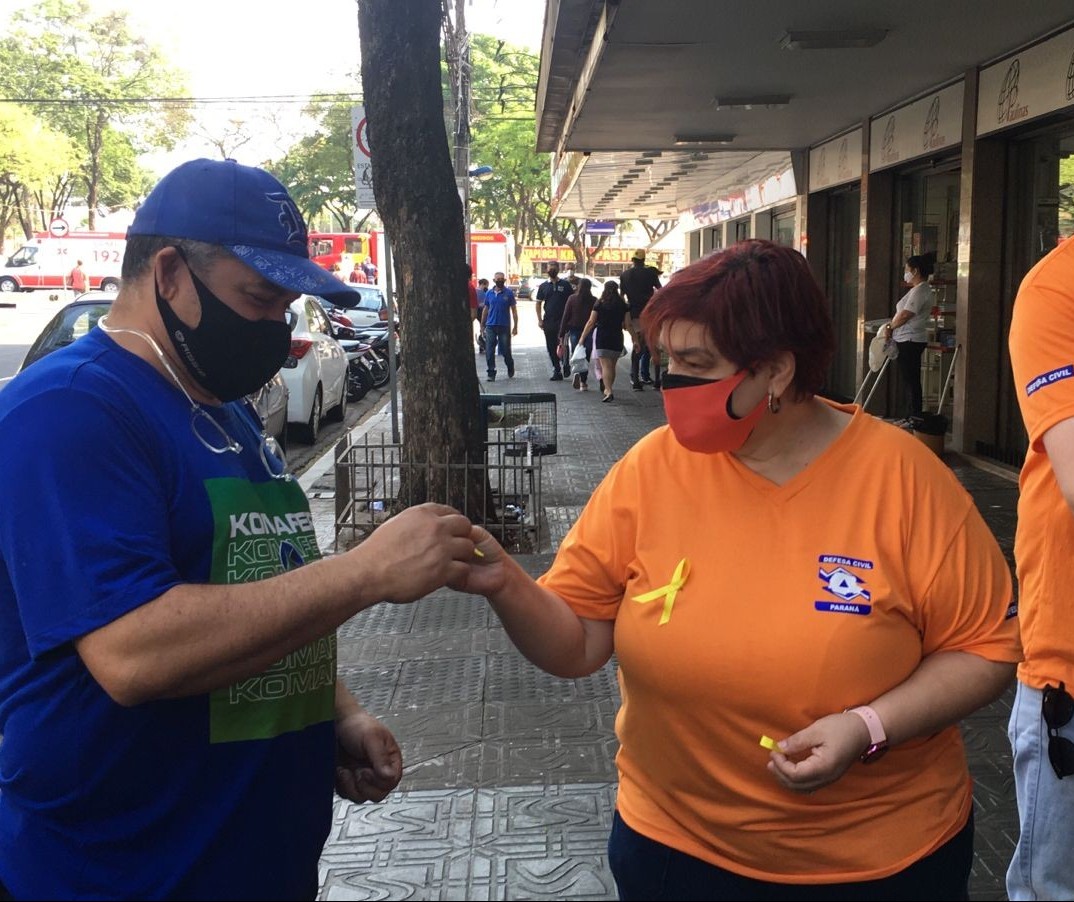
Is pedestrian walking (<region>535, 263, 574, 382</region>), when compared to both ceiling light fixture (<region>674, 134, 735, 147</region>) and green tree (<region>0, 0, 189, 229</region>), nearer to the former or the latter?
ceiling light fixture (<region>674, 134, 735, 147</region>)

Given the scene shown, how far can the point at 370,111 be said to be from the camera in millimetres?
7848

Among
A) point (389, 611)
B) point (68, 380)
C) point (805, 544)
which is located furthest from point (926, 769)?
point (389, 611)

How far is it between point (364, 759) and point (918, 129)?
11868 millimetres

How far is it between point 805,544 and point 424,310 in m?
6.05

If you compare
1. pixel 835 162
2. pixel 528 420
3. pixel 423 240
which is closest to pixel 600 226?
pixel 835 162

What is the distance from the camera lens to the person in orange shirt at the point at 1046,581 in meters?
2.17

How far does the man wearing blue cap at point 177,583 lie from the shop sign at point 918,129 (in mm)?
10784

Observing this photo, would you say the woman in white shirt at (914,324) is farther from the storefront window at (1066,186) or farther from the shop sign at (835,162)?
the shop sign at (835,162)

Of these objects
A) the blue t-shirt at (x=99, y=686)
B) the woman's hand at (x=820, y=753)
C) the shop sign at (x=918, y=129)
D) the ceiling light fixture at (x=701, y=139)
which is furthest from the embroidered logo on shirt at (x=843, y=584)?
the ceiling light fixture at (x=701, y=139)

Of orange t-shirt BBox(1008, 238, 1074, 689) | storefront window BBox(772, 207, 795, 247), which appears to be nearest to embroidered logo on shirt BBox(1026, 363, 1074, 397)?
orange t-shirt BBox(1008, 238, 1074, 689)

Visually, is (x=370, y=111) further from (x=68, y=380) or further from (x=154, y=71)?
(x=154, y=71)

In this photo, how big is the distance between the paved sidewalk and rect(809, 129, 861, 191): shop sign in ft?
34.3

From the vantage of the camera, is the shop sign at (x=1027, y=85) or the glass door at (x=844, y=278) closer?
the shop sign at (x=1027, y=85)

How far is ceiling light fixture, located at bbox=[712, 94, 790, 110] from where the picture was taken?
496 inches
